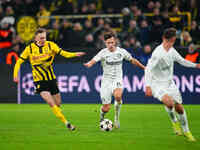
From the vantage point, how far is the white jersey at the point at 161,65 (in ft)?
32.8

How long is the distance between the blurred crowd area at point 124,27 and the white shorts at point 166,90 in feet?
31.2

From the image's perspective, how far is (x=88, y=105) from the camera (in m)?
19.9

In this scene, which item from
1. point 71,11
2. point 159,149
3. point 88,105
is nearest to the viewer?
point 159,149

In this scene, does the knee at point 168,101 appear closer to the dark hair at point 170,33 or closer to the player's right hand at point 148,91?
the player's right hand at point 148,91

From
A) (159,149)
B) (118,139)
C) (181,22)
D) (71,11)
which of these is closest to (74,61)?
(71,11)

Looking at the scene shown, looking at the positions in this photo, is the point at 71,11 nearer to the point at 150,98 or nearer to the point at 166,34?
the point at 150,98

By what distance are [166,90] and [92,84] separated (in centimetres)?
1058

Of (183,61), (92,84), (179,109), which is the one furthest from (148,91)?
(92,84)

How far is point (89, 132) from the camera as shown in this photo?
37.6 ft

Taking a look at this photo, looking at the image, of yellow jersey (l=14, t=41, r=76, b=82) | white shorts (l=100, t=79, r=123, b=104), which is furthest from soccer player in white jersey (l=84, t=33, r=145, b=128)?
yellow jersey (l=14, t=41, r=76, b=82)

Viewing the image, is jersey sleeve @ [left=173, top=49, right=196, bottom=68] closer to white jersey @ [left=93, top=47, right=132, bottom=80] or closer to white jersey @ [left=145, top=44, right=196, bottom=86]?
white jersey @ [left=145, top=44, right=196, bottom=86]

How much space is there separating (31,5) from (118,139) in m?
14.7

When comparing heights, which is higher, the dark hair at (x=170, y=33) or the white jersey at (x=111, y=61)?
the dark hair at (x=170, y=33)

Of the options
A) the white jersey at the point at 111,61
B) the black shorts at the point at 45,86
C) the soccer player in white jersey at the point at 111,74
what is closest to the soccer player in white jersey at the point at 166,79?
the soccer player in white jersey at the point at 111,74
